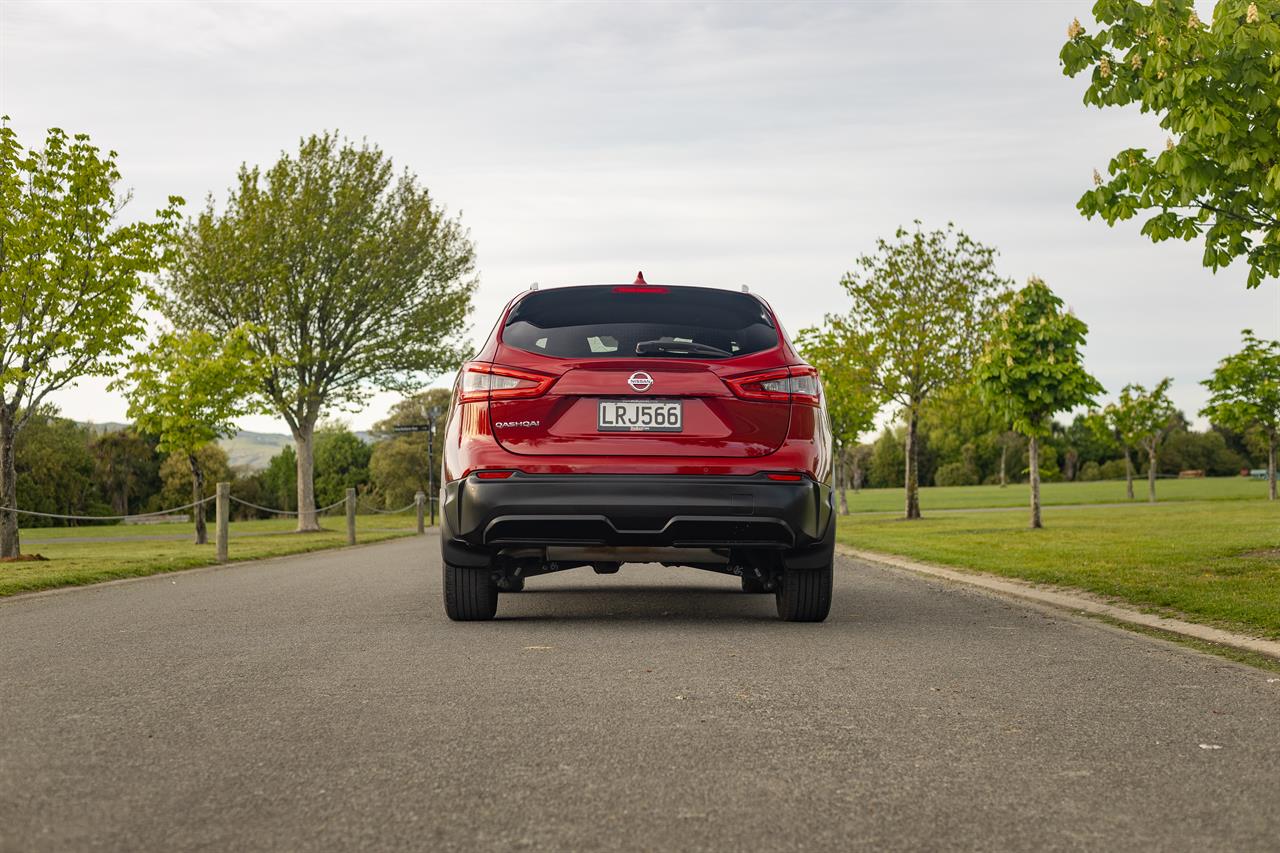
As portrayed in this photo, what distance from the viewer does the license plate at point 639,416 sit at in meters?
6.52

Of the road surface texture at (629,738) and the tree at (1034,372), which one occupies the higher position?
the tree at (1034,372)

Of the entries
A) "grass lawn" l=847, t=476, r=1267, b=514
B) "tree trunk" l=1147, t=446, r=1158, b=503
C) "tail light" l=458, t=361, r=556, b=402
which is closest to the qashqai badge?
"tail light" l=458, t=361, r=556, b=402

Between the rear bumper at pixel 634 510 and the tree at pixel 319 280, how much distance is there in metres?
30.3

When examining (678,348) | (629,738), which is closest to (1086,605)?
(678,348)

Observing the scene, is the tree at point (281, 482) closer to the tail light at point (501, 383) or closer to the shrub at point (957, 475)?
the shrub at point (957, 475)

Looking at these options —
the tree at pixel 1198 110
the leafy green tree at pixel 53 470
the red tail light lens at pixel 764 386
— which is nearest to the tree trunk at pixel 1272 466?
the tree at pixel 1198 110

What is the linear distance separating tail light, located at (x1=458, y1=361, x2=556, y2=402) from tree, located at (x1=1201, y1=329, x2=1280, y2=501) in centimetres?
4565

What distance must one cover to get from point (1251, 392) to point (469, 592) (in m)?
46.1

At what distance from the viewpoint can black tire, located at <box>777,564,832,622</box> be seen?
286 inches

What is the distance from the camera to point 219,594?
10500mm

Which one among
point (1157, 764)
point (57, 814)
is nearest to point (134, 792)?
point (57, 814)

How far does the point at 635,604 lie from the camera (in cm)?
888

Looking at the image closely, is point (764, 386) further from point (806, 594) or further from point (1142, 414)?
point (1142, 414)

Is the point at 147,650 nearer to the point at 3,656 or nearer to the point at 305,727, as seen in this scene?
the point at 3,656
